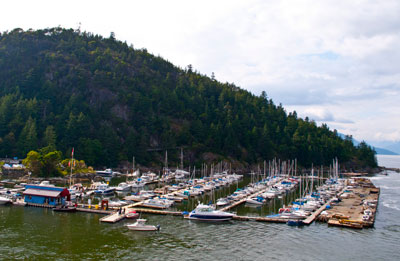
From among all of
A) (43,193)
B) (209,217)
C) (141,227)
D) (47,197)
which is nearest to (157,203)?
(209,217)

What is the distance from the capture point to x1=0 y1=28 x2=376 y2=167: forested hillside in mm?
134750

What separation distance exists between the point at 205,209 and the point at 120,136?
10314cm

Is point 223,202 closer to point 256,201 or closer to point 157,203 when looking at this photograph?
point 256,201

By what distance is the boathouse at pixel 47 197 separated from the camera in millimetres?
59844

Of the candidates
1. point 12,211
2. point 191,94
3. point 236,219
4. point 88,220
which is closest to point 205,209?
point 236,219

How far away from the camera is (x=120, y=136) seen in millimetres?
151750

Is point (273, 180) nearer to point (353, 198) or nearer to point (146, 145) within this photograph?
point (353, 198)

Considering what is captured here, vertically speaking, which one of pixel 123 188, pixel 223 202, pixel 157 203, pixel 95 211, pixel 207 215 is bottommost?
pixel 95 211

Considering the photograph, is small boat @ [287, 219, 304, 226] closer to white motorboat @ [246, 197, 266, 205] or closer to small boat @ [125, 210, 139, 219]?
white motorboat @ [246, 197, 266, 205]

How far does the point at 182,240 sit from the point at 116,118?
12161 centimetres

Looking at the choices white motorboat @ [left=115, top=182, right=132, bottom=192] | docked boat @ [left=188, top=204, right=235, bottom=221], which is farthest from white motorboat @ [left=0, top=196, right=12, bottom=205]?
docked boat @ [left=188, top=204, right=235, bottom=221]

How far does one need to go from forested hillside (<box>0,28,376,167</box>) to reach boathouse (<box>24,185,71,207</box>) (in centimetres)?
6685

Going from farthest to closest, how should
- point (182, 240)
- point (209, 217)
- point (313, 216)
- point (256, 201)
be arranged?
1. point (256, 201)
2. point (313, 216)
3. point (209, 217)
4. point (182, 240)

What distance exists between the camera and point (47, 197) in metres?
60.2
